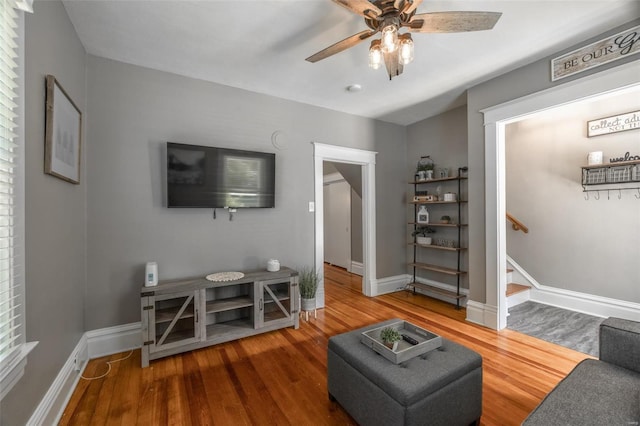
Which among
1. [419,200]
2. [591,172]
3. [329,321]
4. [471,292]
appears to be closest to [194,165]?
[329,321]

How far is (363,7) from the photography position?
5.11 ft

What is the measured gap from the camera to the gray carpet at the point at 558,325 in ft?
8.54

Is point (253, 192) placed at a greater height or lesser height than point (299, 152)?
lesser

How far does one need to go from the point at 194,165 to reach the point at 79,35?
125cm

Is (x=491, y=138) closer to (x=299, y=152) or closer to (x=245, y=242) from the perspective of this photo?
(x=299, y=152)

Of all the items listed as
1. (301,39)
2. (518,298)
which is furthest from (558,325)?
(301,39)

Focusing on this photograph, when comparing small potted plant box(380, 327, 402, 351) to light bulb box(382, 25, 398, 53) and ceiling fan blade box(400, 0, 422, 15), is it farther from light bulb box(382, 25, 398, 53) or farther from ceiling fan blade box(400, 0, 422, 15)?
ceiling fan blade box(400, 0, 422, 15)

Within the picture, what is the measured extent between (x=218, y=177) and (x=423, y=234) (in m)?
2.99

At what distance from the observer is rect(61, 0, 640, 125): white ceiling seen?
189cm

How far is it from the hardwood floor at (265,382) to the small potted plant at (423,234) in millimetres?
1304

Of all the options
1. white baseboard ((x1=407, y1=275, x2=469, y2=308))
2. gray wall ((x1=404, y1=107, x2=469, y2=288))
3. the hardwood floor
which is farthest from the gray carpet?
gray wall ((x1=404, y1=107, x2=469, y2=288))

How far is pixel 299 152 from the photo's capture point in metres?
3.49

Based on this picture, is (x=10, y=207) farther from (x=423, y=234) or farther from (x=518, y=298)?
(x=518, y=298)

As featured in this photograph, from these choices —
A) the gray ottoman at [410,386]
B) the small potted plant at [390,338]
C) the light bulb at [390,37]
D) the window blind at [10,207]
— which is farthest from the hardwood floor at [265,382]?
the light bulb at [390,37]
